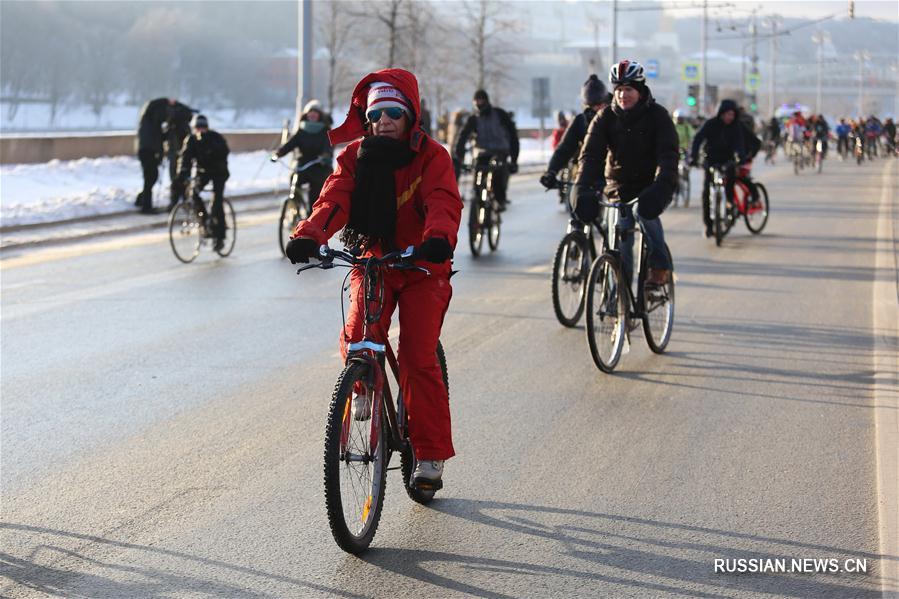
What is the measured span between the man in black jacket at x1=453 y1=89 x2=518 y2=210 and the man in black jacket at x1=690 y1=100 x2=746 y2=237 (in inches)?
98.6

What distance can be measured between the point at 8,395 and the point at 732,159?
38.7 ft

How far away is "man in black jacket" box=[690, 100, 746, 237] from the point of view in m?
17.9

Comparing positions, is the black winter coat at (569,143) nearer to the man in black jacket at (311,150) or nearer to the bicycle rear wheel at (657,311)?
the bicycle rear wheel at (657,311)

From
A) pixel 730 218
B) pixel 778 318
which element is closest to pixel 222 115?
pixel 730 218

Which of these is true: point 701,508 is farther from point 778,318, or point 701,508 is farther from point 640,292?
point 778,318

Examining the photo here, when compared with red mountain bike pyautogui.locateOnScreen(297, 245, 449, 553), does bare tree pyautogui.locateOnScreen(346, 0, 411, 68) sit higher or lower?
higher

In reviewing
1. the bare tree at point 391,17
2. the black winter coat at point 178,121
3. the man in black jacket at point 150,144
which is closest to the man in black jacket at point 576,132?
the black winter coat at point 178,121

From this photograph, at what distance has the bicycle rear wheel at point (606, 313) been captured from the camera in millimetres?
8859

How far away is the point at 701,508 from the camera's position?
591 cm

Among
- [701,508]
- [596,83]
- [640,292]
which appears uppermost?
[596,83]

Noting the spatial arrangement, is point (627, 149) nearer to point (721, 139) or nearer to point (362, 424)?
point (362, 424)

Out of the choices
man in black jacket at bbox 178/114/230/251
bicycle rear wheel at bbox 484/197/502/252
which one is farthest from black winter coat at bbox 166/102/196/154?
bicycle rear wheel at bbox 484/197/502/252

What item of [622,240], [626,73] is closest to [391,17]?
[622,240]

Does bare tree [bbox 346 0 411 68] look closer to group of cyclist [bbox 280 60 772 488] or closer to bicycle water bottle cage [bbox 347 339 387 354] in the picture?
group of cyclist [bbox 280 60 772 488]
